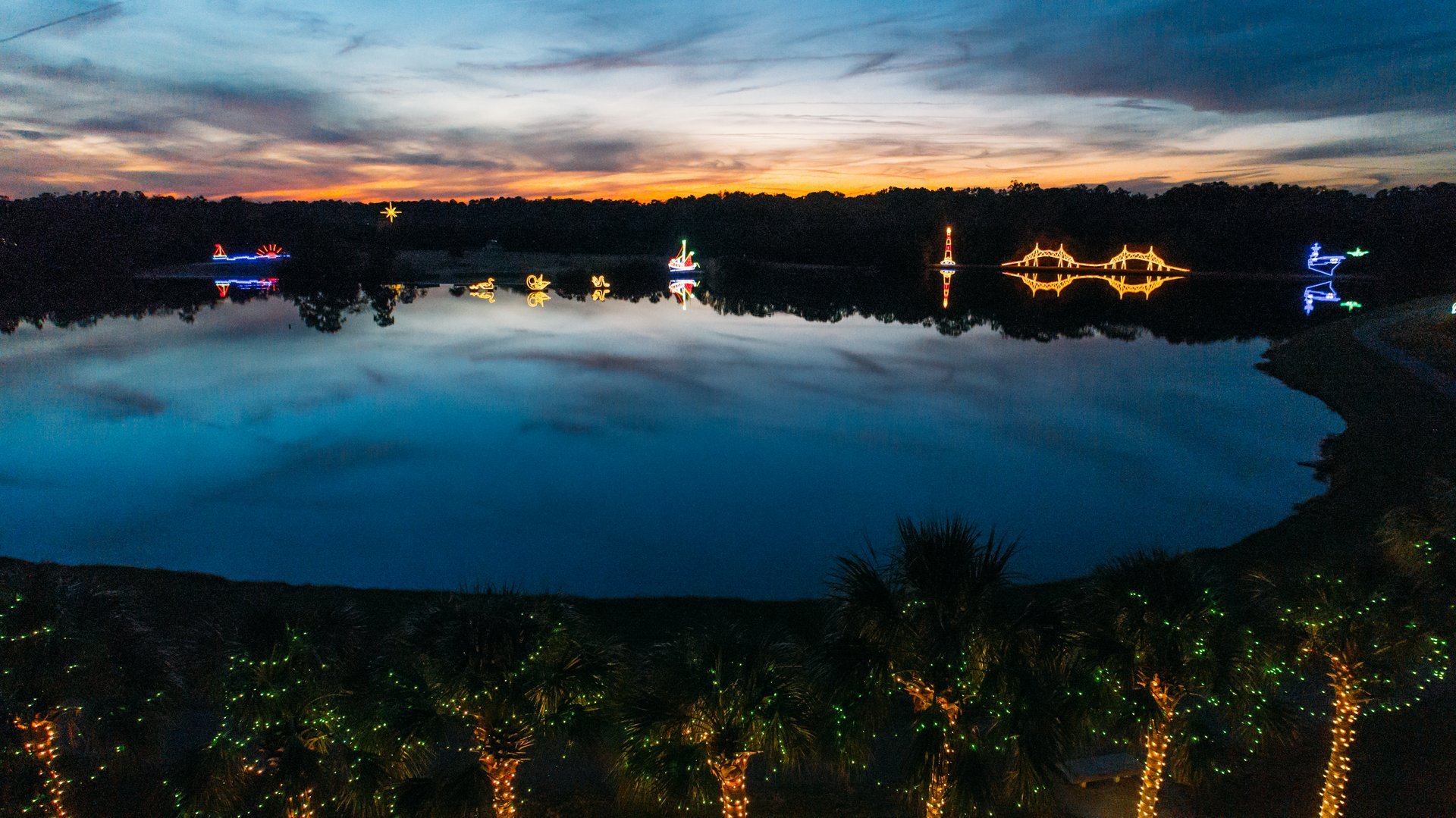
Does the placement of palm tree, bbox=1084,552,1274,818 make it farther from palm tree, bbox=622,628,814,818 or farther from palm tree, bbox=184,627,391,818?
palm tree, bbox=184,627,391,818

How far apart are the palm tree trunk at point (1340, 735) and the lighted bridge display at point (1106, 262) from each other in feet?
314

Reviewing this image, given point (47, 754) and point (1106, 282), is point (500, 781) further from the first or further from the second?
point (1106, 282)

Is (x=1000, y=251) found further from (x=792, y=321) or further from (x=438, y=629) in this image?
(x=438, y=629)

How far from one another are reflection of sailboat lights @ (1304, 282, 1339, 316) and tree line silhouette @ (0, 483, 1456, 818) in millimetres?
53762

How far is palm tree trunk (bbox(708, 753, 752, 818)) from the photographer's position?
5.20 metres

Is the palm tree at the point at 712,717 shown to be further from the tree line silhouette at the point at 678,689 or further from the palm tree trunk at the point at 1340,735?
the palm tree trunk at the point at 1340,735

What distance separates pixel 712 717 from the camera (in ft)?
16.9

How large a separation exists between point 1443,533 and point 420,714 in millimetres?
7456

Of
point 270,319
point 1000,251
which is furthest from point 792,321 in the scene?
point 1000,251

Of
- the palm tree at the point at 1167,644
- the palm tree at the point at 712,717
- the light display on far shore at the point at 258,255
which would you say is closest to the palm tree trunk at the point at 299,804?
the palm tree at the point at 712,717

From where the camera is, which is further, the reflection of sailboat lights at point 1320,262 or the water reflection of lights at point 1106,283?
the reflection of sailboat lights at point 1320,262

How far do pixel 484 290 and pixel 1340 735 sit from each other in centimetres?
6926

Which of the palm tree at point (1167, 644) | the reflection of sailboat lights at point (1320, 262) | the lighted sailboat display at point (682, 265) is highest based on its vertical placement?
the reflection of sailboat lights at point (1320, 262)

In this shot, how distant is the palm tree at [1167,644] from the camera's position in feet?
17.2
